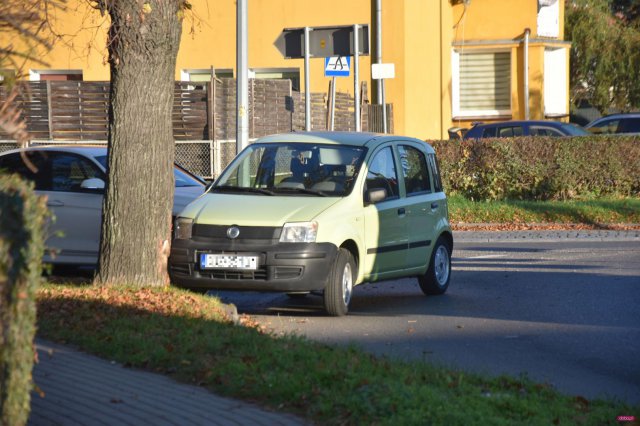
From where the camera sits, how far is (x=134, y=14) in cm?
1116

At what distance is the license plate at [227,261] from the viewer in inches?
440

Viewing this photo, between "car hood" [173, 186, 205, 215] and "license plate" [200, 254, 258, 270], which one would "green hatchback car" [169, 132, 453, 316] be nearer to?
"license plate" [200, 254, 258, 270]

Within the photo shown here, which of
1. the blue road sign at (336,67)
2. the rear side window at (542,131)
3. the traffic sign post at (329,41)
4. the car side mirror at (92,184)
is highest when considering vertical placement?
the traffic sign post at (329,41)

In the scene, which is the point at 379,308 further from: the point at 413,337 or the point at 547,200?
the point at 547,200

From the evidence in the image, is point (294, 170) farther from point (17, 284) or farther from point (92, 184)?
point (17, 284)

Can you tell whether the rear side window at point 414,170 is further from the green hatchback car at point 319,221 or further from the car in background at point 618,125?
the car in background at point 618,125

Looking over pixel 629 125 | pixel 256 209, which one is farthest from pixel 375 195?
pixel 629 125

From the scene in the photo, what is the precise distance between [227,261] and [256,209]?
1.98ft

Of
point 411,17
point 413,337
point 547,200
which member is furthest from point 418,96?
point 413,337

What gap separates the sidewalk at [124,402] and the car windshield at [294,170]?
170 inches

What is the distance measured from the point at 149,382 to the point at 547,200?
18.2m

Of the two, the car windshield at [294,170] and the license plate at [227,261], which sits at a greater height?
the car windshield at [294,170]

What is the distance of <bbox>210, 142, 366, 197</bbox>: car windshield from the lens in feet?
39.4

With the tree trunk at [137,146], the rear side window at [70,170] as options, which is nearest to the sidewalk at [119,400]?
the tree trunk at [137,146]
